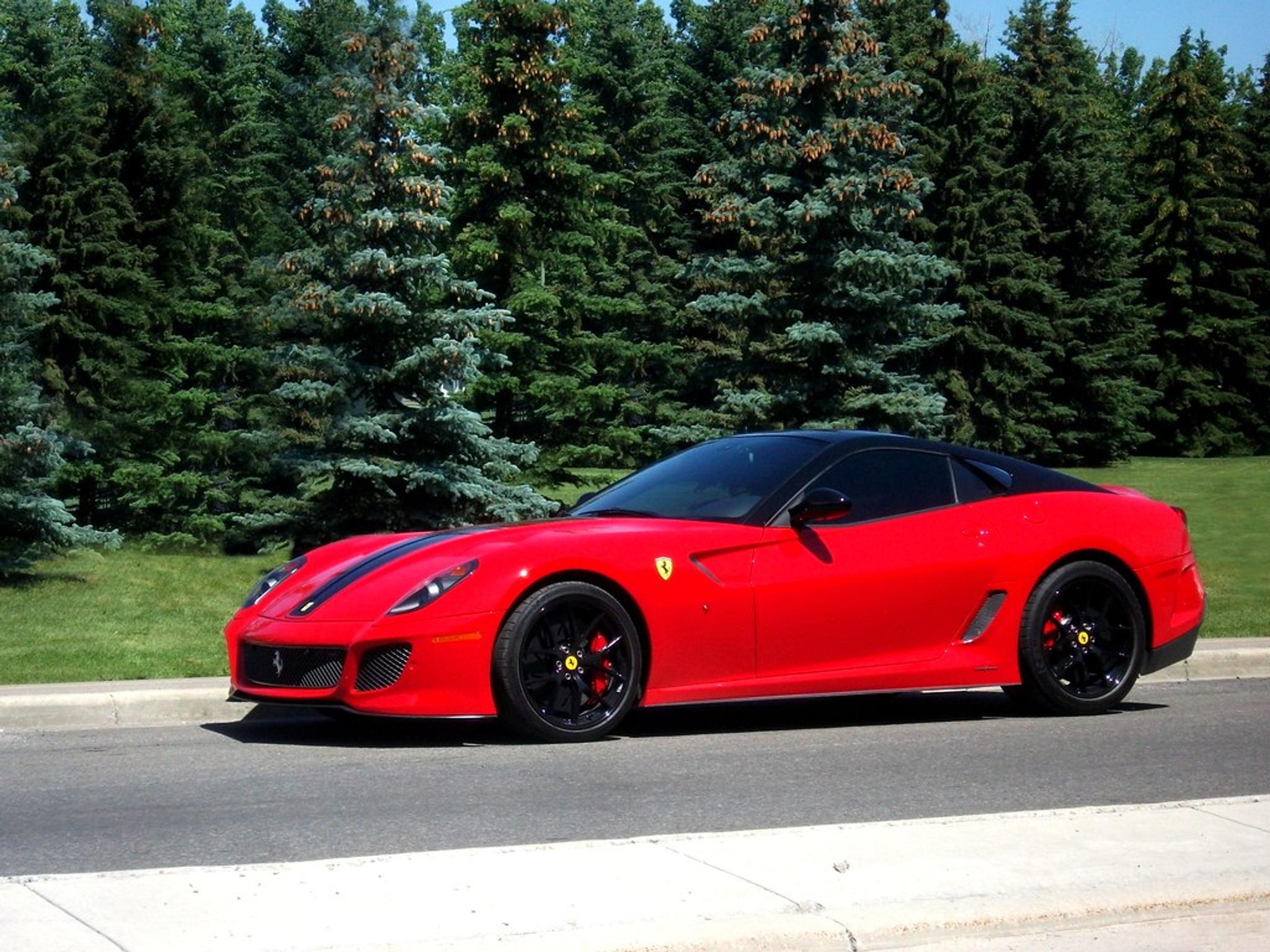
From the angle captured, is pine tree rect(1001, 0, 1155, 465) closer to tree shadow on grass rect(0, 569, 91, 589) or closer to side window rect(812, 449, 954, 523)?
tree shadow on grass rect(0, 569, 91, 589)

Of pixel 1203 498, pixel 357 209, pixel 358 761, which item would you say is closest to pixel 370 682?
pixel 358 761

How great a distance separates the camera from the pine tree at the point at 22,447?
1930cm

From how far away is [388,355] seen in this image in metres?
24.9

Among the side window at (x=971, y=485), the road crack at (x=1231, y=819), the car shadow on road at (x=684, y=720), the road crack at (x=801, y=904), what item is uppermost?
the side window at (x=971, y=485)

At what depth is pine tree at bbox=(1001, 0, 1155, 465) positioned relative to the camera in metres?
53.4

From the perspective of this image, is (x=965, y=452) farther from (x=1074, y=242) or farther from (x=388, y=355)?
(x=1074, y=242)

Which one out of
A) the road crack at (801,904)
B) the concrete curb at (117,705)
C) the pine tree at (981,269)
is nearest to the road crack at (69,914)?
the road crack at (801,904)

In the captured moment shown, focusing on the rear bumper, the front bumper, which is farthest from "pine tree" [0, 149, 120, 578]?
the rear bumper

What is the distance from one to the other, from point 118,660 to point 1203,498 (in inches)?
1427

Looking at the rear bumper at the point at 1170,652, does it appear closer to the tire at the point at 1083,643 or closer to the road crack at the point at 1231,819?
the tire at the point at 1083,643

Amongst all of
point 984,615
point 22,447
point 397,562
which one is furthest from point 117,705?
point 22,447

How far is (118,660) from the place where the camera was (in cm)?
1202

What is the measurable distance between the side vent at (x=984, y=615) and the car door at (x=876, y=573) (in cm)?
4

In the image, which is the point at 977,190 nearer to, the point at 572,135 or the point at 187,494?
the point at 572,135
